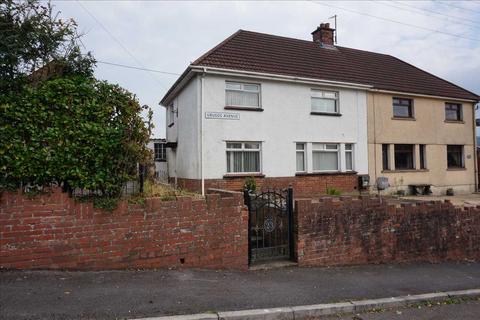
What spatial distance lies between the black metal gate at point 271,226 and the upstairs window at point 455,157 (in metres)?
17.2

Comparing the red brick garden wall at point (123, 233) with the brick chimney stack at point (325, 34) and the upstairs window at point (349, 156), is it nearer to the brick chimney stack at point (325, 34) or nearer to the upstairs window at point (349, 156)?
the upstairs window at point (349, 156)

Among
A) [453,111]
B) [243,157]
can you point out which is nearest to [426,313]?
[243,157]

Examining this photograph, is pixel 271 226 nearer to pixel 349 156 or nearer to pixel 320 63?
pixel 349 156

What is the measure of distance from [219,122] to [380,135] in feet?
28.4

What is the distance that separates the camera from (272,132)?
15.1 metres

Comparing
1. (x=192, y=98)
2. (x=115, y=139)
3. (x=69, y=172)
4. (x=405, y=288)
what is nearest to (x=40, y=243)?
(x=69, y=172)

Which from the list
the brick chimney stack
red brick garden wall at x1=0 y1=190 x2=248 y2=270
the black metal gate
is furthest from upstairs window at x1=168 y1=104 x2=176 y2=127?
red brick garden wall at x1=0 y1=190 x2=248 y2=270

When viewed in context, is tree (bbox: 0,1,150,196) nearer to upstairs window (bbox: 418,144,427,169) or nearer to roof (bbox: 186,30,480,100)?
roof (bbox: 186,30,480,100)

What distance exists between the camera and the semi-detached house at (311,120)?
14.1m

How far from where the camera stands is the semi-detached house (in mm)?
14133

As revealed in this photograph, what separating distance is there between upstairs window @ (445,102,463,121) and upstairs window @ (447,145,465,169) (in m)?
1.63

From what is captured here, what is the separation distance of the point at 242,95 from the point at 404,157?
996 centimetres

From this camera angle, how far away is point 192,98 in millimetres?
14602

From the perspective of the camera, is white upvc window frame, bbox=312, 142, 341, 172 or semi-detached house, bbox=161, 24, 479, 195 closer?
semi-detached house, bbox=161, 24, 479, 195
